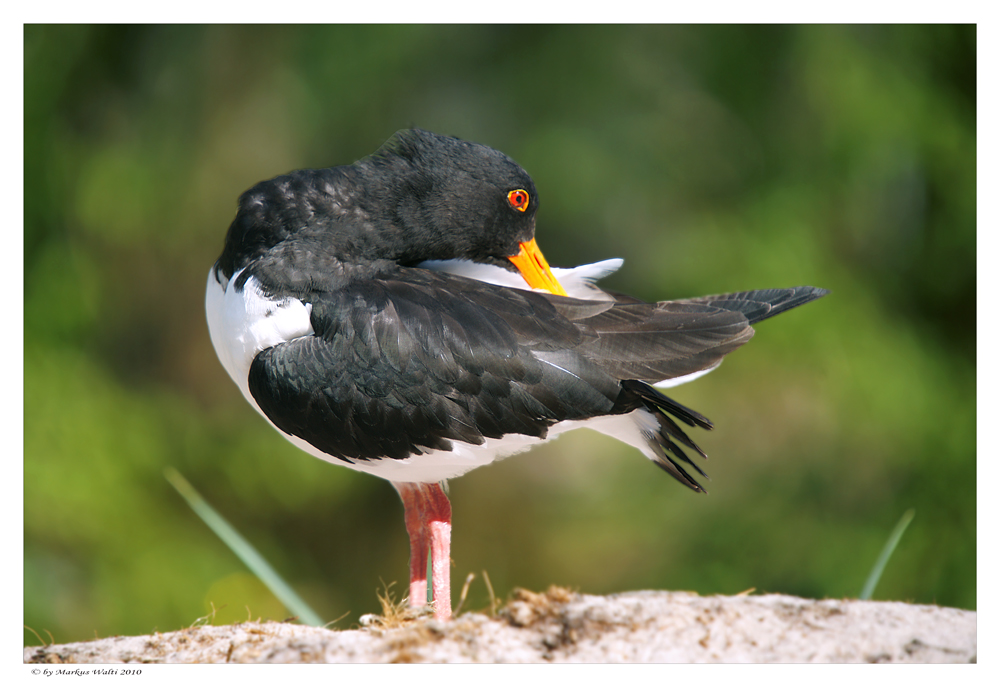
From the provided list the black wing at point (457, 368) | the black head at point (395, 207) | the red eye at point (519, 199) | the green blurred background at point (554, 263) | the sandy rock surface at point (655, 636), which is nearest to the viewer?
the sandy rock surface at point (655, 636)

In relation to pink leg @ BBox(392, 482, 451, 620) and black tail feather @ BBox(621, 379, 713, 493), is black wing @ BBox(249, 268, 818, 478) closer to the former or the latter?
black tail feather @ BBox(621, 379, 713, 493)

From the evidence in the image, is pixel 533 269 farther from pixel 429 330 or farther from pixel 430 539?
pixel 430 539

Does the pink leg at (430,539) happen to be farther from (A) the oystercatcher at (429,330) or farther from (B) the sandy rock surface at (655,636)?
(B) the sandy rock surface at (655,636)

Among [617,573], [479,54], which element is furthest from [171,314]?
[617,573]

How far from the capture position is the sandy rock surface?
173 cm

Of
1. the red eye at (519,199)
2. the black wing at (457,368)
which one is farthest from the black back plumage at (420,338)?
the red eye at (519,199)

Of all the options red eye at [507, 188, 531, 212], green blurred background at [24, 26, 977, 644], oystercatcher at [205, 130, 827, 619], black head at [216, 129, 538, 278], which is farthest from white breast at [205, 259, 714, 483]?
green blurred background at [24, 26, 977, 644]

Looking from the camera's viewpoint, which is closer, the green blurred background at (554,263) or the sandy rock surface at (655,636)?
the sandy rock surface at (655,636)

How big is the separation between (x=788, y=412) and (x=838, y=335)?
0.61 metres

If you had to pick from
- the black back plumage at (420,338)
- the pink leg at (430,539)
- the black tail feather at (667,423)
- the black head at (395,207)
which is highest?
the black head at (395,207)

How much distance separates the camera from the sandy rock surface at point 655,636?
1729mm

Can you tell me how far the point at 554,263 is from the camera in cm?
520

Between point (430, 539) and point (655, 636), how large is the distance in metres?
0.86

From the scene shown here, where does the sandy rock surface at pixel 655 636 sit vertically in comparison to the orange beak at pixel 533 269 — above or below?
below
